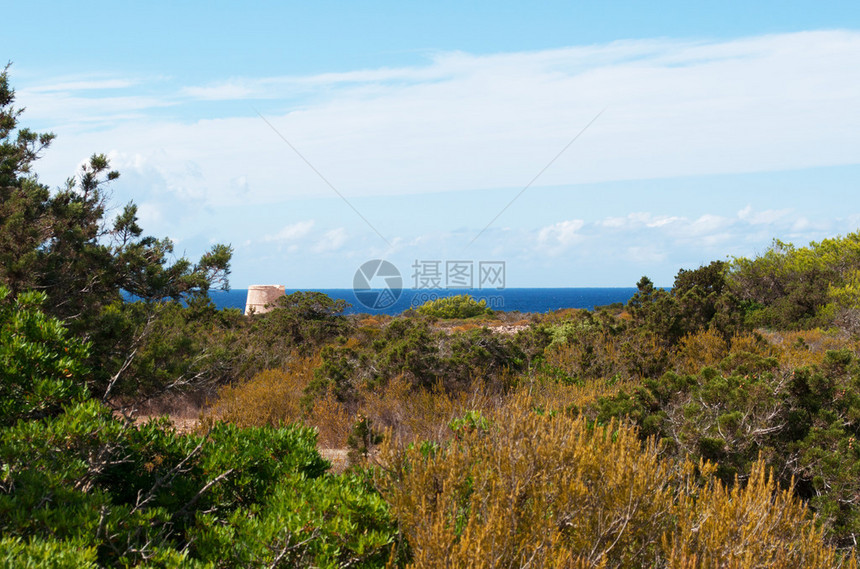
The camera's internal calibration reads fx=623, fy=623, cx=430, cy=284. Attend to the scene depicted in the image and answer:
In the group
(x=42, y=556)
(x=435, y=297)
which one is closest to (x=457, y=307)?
(x=435, y=297)

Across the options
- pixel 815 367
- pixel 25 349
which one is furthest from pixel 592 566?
pixel 815 367

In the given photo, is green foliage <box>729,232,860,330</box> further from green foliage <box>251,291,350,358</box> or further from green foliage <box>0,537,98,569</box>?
green foliage <box>0,537,98,569</box>

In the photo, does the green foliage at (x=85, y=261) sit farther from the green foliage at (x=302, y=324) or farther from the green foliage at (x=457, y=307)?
the green foliage at (x=457, y=307)

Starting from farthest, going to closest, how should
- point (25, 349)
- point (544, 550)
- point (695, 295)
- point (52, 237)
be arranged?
1. point (695, 295)
2. point (52, 237)
3. point (25, 349)
4. point (544, 550)

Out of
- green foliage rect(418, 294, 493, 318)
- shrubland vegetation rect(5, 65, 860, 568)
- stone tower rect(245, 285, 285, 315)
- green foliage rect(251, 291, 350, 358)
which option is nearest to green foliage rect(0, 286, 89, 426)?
shrubland vegetation rect(5, 65, 860, 568)

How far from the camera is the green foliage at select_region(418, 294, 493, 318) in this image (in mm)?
31438

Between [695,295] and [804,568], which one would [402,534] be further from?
[695,295]

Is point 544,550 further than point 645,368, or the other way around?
point 645,368

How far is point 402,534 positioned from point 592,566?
107 centimetres

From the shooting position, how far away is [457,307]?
32250 millimetres

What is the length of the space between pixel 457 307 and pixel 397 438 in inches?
1125

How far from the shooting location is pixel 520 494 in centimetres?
331

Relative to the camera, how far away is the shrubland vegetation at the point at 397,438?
3105mm

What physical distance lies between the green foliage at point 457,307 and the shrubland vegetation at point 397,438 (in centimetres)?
1846
